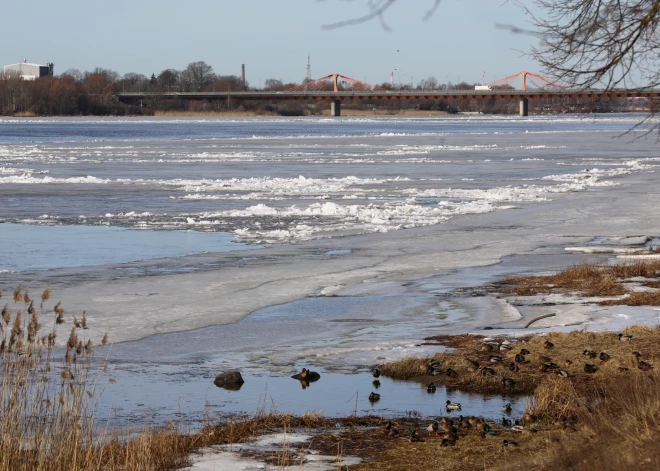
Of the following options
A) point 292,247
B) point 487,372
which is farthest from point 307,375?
point 292,247

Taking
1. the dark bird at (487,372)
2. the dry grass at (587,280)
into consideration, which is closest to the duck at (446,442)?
the dark bird at (487,372)

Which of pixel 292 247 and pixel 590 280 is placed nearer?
pixel 590 280

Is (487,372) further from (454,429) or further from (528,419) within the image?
(454,429)

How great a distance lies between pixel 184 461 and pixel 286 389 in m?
2.57

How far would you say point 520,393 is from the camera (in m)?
9.26

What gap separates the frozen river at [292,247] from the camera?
11.7m

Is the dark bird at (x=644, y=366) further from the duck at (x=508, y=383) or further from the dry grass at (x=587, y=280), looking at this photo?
the dry grass at (x=587, y=280)

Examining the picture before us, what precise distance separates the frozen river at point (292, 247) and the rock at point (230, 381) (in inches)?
8.4

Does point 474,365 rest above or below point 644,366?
below

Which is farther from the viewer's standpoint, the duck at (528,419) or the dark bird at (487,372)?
the dark bird at (487,372)

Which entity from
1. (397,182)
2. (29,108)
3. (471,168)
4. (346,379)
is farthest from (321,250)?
(29,108)

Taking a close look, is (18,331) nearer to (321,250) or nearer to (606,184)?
(321,250)

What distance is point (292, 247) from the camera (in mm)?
19000

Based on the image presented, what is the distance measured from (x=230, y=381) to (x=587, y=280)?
7.07m
